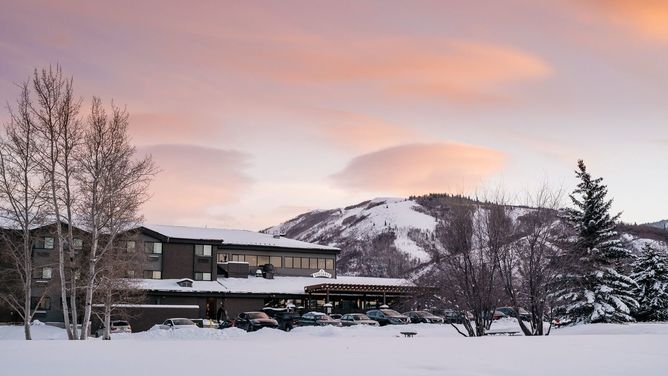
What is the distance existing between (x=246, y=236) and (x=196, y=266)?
12495 mm

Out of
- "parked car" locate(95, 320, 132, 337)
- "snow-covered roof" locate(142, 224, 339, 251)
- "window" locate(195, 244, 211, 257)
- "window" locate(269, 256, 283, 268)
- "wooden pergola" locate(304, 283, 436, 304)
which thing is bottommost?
"parked car" locate(95, 320, 132, 337)

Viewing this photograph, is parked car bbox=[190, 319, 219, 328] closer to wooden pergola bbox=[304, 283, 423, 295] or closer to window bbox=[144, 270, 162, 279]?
wooden pergola bbox=[304, 283, 423, 295]

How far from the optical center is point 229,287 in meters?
63.2

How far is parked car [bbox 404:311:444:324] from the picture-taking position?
53.7 meters

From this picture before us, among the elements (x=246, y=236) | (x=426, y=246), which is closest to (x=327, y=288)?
(x=246, y=236)

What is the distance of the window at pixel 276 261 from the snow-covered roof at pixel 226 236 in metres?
1.49

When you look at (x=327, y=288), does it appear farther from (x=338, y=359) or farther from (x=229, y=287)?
(x=338, y=359)

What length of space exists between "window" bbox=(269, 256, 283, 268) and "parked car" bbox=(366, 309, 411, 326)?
20.9 m

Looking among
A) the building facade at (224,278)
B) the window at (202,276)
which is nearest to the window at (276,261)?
the building facade at (224,278)

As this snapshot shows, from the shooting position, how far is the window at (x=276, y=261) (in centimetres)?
7360

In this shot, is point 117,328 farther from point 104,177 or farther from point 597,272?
point 597,272

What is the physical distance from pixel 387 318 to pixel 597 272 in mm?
16467

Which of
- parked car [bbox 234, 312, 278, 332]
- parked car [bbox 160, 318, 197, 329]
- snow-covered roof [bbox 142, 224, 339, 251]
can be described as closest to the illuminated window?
snow-covered roof [bbox 142, 224, 339, 251]

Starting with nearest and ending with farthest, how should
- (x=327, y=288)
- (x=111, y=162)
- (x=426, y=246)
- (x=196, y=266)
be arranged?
(x=111, y=162)
(x=426, y=246)
(x=327, y=288)
(x=196, y=266)
